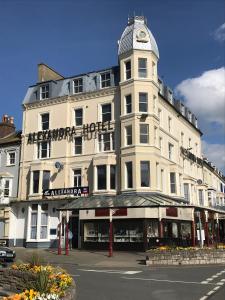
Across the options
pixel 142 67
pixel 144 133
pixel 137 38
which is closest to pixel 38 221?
pixel 144 133

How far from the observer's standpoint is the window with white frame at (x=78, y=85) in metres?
38.2

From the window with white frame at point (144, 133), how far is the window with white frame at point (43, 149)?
974 centimetres

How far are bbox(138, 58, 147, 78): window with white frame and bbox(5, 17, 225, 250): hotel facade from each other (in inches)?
3.5

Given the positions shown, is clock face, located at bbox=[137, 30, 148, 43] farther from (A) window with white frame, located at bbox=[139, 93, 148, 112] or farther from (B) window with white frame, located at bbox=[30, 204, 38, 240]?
(B) window with white frame, located at bbox=[30, 204, 38, 240]

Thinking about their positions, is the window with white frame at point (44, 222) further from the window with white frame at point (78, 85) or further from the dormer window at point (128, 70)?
the dormer window at point (128, 70)

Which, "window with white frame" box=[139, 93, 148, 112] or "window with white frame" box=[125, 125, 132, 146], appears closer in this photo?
"window with white frame" box=[125, 125, 132, 146]

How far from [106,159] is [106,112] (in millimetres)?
4844

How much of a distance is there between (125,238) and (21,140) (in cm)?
1536

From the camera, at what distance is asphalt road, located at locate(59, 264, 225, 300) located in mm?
11857

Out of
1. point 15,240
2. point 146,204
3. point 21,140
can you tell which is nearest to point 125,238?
point 146,204

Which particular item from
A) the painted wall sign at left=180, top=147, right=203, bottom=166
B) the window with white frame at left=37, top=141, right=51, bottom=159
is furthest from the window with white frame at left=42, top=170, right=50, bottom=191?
the painted wall sign at left=180, top=147, right=203, bottom=166

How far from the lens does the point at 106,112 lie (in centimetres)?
3603

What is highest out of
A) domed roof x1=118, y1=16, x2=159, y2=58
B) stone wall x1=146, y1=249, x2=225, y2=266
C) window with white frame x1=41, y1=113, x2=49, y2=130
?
domed roof x1=118, y1=16, x2=159, y2=58

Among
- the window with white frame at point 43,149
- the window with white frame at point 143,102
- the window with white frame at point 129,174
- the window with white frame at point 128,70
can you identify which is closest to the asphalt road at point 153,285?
the window with white frame at point 129,174
